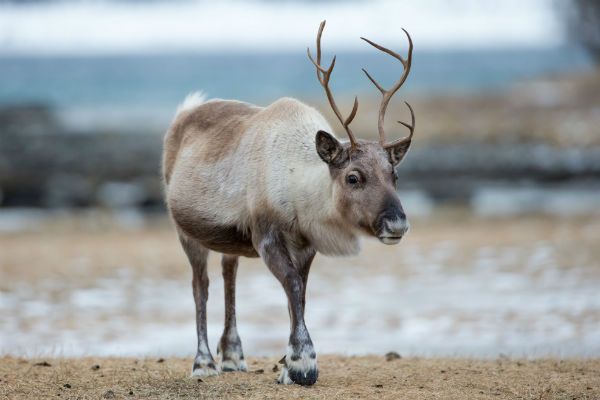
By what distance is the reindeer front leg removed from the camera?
7879 mm

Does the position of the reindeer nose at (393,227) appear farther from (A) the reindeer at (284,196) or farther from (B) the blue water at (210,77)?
(B) the blue water at (210,77)

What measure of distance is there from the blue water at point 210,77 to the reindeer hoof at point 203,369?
55316 mm

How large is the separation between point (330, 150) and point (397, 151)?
541 mm

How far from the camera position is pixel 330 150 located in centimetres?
773

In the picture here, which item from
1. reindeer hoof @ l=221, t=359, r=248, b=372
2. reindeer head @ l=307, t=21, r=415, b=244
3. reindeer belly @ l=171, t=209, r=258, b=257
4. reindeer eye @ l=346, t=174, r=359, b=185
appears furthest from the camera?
reindeer hoof @ l=221, t=359, r=248, b=372

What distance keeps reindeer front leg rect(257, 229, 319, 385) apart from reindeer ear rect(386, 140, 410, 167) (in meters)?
1.08

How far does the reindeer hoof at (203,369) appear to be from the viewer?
879cm

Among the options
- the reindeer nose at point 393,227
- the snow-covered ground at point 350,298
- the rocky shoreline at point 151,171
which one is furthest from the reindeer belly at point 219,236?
the rocky shoreline at point 151,171

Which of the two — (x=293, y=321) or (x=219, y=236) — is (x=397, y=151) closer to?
(x=293, y=321)

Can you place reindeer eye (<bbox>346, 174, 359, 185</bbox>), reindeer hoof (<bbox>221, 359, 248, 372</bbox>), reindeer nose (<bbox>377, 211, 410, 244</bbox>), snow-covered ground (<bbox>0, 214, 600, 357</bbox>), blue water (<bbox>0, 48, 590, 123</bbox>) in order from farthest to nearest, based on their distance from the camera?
1. blue water (<bbox>0, 48, 590, 123</bbox>)
2. snow-covered ground (<bbox>0, 214, 600, 357</bbox>)
3. reindeer hoof (<bbox>221, 359, 248, 372</bbox>)
4. reindeer eye (<bbox>346, 174, 359, 185</bbox>)
5. reindeer nose (<bbox>377, 211, 410, 244</bbox>)

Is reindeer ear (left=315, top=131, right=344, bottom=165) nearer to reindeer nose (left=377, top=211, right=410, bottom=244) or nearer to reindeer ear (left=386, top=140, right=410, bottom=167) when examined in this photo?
reindeer ear (left=386, top=140, right=410, bottom=167)

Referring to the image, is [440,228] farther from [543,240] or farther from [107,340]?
[107,340]

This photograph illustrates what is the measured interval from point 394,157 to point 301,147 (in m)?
0.83

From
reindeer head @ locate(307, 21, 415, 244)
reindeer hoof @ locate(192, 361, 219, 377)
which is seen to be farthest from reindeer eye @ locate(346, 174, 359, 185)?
reindeer hoof @ locate(192, 361, 219, 377)
